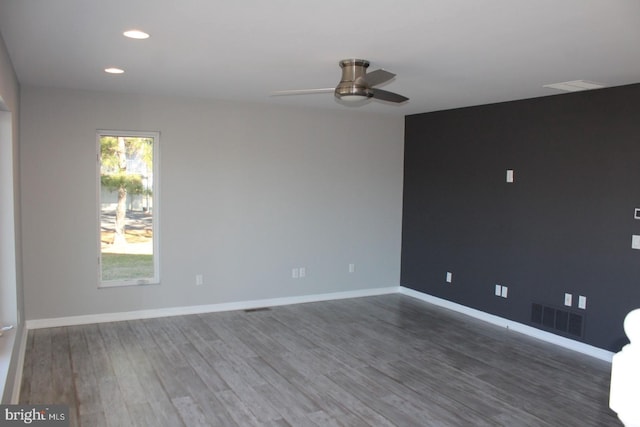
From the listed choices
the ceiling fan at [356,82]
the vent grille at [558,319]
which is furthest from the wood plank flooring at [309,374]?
the ceiling fan at [356,82]

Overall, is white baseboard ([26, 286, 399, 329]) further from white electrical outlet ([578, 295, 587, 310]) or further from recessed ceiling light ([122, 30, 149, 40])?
recessed ceiling light ([122, 30, 149, 40])

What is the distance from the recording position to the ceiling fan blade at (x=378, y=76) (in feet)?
11.0

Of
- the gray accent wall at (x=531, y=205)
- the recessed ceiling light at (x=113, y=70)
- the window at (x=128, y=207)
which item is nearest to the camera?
the recessed ceiling light at (x=113, y=70)

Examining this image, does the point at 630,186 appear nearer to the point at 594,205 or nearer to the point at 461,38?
the point at 594,205

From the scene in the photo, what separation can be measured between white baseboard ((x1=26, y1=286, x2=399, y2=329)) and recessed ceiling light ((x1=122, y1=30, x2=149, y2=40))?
3.35m

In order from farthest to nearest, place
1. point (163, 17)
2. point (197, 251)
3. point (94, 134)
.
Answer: point (197, 251), point (94, 134), point (163, 17)

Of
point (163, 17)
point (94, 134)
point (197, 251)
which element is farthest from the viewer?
point (197, 251)

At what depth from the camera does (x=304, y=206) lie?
6312 mm

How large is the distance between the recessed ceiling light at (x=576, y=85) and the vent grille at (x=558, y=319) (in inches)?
84.5

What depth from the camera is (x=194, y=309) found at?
572 cm

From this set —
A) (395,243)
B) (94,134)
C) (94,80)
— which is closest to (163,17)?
(94,80)

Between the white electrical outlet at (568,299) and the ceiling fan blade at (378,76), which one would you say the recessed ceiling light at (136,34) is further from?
the white electrical outlet at (568,299)

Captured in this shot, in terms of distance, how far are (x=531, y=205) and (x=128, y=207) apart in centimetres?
440

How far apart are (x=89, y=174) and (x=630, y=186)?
207 inches
